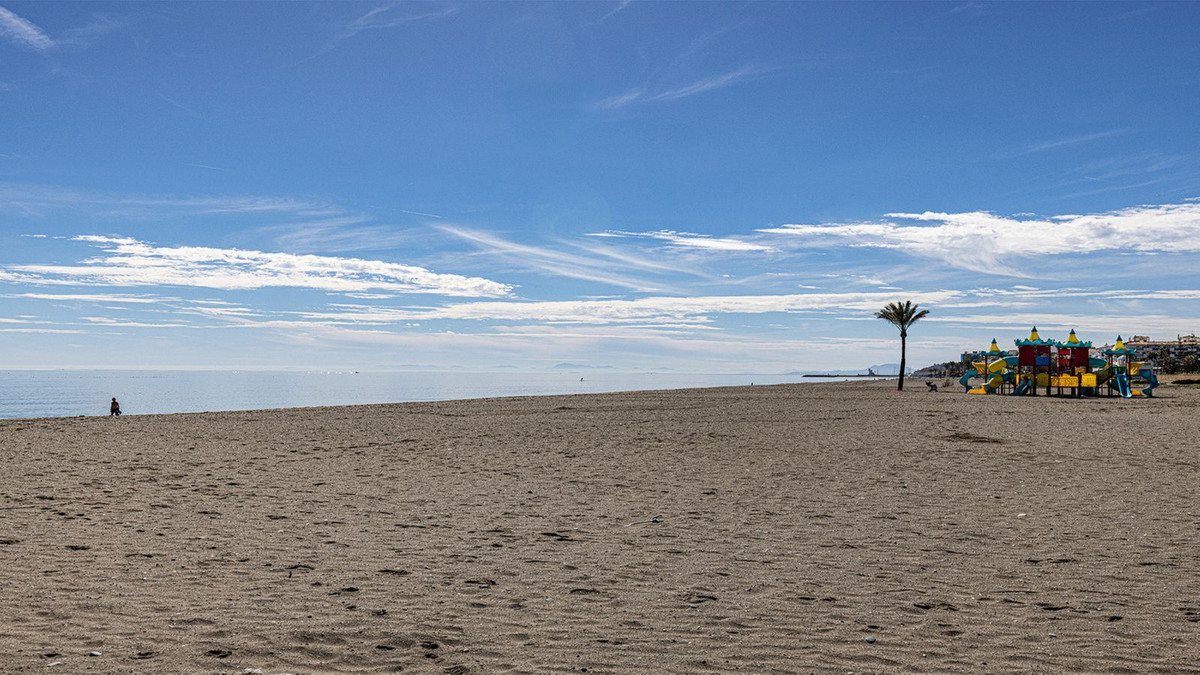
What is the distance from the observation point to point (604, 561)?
8484 mm

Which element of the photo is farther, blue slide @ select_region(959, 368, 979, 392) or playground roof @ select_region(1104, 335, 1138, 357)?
blue slide @ select_region(959, 368, 979, 392)

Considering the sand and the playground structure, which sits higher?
the playground structure

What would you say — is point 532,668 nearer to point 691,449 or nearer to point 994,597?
→ point 994,597

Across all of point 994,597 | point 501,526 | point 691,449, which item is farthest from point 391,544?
point 691,449

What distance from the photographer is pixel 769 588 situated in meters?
7.38

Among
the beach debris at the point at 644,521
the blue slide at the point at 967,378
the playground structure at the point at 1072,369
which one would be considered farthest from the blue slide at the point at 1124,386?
the beach debris at the point at 644,521

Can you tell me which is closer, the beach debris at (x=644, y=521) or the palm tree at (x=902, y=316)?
the beach debris at (x=644, y=521)

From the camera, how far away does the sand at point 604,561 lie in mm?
5777

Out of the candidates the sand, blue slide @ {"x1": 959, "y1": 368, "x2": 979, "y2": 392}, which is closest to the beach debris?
the sand

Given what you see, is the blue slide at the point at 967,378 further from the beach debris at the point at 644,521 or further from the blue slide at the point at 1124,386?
the beach debris at the point at 644,521

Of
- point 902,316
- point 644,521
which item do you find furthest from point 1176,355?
point 644,521

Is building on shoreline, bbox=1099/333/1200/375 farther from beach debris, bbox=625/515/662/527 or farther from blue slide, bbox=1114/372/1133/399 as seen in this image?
beach debris, bbox=625/515/662/527

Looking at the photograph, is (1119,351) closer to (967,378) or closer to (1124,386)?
(1124,386)

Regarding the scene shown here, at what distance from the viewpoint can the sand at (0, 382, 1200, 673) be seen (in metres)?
5.78
